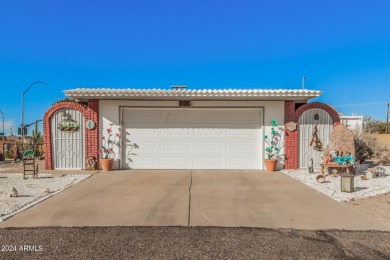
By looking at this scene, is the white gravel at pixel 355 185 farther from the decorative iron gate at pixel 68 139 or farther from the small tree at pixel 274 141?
the decorative iron gate at pixel 68 139

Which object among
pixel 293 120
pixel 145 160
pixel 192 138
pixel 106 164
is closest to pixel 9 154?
pixel 106 164

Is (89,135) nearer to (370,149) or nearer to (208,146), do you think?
(208,146)

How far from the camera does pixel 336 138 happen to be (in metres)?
9.58

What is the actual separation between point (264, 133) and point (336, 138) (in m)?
2.45

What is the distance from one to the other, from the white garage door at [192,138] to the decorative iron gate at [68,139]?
1648mm

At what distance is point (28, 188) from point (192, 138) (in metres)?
5.57

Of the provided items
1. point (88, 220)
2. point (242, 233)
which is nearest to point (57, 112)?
point (88, 220)

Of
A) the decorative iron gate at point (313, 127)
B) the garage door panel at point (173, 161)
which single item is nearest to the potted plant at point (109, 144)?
the garage door panel at point (173, 161)

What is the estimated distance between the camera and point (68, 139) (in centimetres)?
1030

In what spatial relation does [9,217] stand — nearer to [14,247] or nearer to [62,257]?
[14,247]

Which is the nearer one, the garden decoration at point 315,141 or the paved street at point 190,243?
the paved street at point 190,243

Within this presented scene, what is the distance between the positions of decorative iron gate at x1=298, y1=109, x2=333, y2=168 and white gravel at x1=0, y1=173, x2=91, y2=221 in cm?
782

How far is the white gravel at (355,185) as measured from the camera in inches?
260

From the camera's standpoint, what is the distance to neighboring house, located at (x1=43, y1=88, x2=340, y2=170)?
33.7ft
